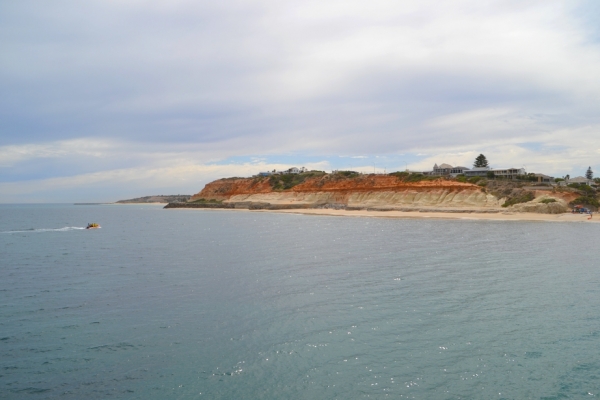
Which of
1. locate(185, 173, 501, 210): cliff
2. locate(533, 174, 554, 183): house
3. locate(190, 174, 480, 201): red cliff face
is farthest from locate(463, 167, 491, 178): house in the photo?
locate(190, 174, 480, 201): red cliff face

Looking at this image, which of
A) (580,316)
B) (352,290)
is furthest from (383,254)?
(580,316)

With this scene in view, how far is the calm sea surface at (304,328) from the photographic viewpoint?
9500mm

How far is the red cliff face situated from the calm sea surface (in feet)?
191

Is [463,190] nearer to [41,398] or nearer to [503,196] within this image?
[503,196]

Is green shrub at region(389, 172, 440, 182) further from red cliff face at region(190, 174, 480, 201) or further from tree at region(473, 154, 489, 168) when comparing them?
tree at region(473, 154, 489, 168)

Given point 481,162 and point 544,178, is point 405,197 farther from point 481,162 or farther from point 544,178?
point 481,162

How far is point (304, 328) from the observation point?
42.7 ft

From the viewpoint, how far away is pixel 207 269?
914 inches

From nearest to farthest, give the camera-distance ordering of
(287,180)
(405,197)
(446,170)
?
(405,197), (446,170), (287,180)

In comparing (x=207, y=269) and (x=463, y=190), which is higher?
(x=463, y=190)

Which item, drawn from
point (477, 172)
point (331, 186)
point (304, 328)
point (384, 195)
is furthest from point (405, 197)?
point (304, 328)

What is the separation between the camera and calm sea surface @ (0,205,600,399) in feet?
31.2

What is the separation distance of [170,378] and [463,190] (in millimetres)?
75072

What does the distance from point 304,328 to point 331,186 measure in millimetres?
94278
